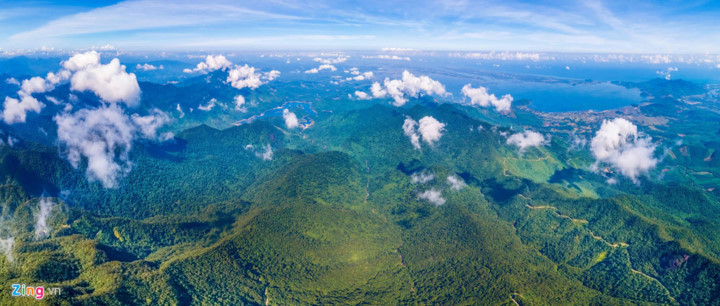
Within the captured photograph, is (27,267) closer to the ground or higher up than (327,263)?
higher up

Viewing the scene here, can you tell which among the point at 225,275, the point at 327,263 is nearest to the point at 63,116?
the point at 225,275

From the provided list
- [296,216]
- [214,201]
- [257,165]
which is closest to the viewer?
[296,216]

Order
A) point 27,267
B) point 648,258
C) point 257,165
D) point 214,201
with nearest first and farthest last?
point 27,267, point 648,258, point 214,201, point 257,165

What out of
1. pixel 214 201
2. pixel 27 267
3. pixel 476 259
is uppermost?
pixel 27 267

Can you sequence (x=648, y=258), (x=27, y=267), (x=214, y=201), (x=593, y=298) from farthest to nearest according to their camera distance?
(x=214, y=201) → (x=648, y=258) → (x=593, y=298) → (x=27, y=267)

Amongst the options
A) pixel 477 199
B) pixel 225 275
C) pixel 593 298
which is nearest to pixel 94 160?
pixel 225 275

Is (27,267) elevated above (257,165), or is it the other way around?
(27,267)

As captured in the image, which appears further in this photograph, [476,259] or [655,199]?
[655,199]

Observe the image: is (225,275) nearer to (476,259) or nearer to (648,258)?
(476,259)

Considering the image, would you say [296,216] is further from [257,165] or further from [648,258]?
[648,258]

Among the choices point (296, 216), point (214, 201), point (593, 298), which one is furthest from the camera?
point (214, 201)
